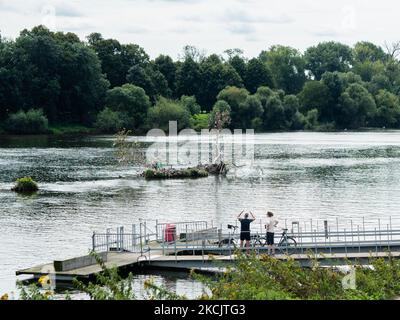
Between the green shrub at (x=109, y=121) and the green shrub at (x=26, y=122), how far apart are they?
1243 cm

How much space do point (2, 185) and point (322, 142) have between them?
3440 inches

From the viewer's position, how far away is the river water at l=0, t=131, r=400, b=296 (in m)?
48.6

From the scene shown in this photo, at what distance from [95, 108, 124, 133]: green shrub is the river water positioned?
47.6m

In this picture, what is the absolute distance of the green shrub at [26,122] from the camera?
165250mm

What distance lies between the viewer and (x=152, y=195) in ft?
241

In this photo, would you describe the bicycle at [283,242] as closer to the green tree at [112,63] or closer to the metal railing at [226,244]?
the metal railing at [226,244]

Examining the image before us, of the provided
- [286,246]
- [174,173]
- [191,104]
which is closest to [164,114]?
[191,104]

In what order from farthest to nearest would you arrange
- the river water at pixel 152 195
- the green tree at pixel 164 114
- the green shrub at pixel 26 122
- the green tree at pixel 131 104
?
1. the green tree at pixel 131 104
2. the green tree at pixel 164 114
3. the green shrub at pixel 26 122
4. the river water at pixel 152 195

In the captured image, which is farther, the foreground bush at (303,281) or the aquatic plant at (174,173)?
the aquatic plant at (174,173)

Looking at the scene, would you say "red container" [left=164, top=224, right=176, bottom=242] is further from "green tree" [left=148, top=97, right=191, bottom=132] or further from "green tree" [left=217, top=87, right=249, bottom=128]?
"green tree" [left=217, top=87, right=249, bottom=128]


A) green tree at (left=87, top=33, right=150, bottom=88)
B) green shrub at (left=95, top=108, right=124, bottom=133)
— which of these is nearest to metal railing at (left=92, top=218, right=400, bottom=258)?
green shrub at (left=95, top=108, right=124, bottom=133)

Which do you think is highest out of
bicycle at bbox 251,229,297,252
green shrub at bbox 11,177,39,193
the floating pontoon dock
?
green shrub at bbox 11,177,39,193

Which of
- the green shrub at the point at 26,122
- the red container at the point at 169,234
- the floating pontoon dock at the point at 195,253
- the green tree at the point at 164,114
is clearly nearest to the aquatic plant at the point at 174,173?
the floating pontoon dock at the point at 195,253
